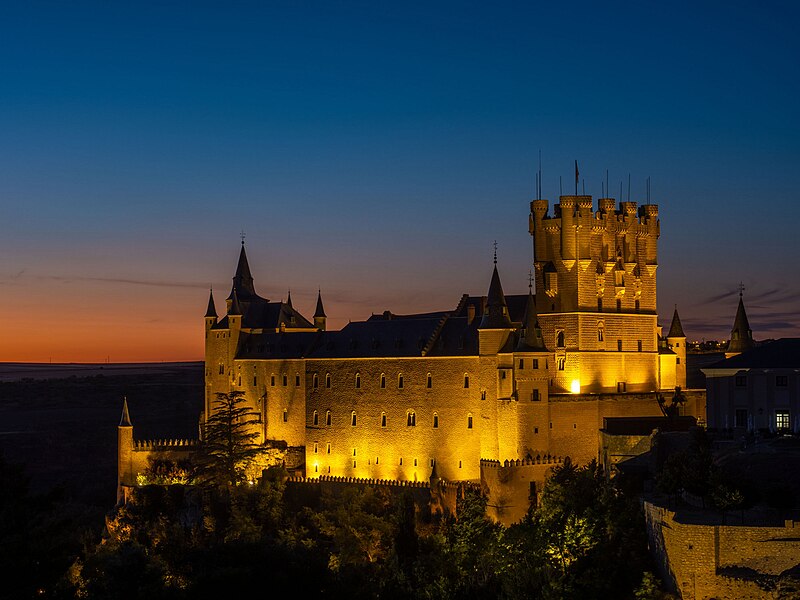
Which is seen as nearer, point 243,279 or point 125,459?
point 125,459

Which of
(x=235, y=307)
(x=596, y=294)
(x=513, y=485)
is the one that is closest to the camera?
(x=513, y=485)

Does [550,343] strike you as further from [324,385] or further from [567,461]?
[324,385]

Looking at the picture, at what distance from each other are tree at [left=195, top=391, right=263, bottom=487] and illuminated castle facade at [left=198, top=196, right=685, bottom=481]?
2617 mm

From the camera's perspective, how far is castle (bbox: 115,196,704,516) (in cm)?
Result: 6569

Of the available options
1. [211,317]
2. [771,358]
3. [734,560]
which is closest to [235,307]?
[211,317]

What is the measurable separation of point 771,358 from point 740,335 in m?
15.2

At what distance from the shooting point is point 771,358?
2260 inches

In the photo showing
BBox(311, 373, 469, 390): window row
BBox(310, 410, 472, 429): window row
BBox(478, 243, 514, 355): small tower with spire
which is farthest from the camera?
BBox(311, 373, 469, 390): window row

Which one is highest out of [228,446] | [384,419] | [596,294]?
[596,294]

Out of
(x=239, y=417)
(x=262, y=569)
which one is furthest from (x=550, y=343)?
(x=262, y=569)

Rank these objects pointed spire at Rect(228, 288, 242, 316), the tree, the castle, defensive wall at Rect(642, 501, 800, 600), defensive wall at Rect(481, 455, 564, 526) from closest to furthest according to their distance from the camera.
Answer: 1. defensive wall at Rect(642, 501, 800, 600)
2. defensive wall at Rect(481, 455, 564, 526)
3. the castle
4. the tree
5. pointed spire at Rect(228, 288, 242, 316)

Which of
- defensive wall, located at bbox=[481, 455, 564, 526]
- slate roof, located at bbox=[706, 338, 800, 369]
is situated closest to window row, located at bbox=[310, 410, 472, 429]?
defensive wall, located at bbox=[481, 455, 564, 526]

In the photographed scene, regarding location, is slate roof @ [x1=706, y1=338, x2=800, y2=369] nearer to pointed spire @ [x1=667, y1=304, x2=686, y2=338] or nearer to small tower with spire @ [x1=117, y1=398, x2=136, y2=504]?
pointed spire @ [x1=667, y1=304, x2=686, y2=338]

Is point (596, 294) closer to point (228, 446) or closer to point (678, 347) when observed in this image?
point (678, 347)
